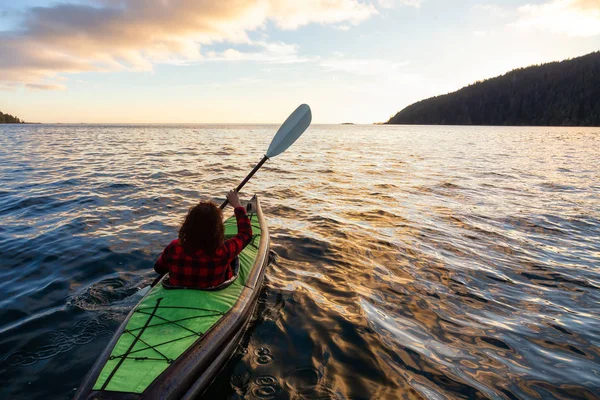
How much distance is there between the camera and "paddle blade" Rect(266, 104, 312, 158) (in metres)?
7.63

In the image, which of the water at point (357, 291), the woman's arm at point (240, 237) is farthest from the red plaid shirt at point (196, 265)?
the water at point (357, 291)

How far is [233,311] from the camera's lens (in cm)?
368

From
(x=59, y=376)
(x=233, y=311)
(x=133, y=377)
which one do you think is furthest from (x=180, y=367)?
(x=59, y=376)

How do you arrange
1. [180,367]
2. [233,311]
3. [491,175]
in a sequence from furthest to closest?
1. [491,175]
2. [233,311]
3. [180,367]

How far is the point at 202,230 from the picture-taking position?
348 cm

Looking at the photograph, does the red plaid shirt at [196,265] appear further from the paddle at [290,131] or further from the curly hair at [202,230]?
the paddle at [290,131]

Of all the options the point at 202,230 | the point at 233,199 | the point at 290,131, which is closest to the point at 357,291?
the point at 233,199

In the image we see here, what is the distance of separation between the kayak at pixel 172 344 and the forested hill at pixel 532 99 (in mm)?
141027

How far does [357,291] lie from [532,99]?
15507cm

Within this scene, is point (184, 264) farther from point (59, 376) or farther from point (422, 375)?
point (422, 375)

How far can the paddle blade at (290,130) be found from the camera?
7633 mm

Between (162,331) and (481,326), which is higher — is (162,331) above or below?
above

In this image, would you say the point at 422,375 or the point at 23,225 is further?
the point at 23,225

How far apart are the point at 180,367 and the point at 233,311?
0.94 meters
